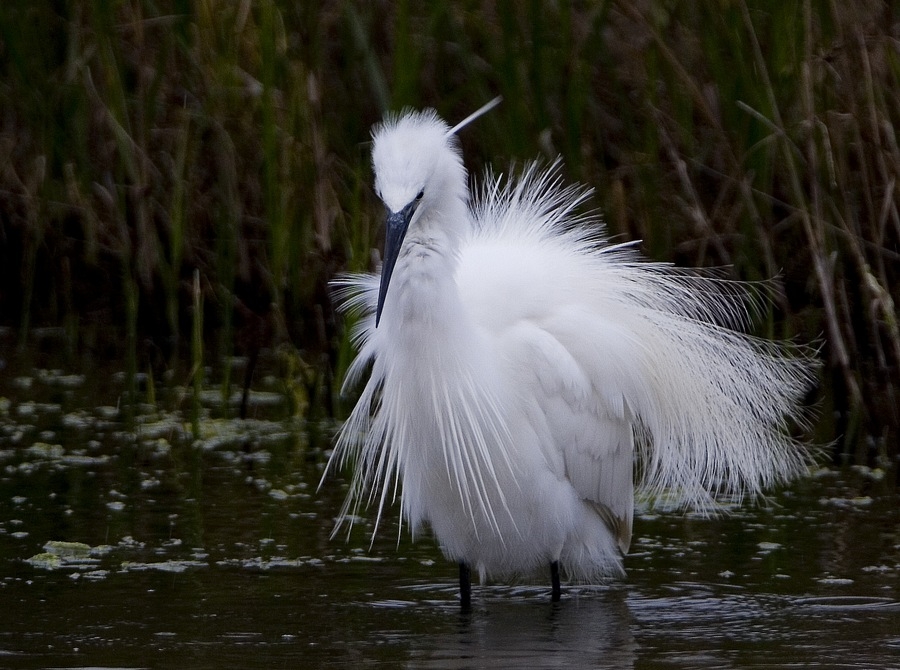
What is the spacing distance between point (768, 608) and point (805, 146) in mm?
2325

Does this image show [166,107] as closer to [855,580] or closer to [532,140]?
[532,140]

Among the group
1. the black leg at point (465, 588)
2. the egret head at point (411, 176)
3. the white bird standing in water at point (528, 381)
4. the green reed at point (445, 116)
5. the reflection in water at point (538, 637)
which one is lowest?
the reflection in water at point (538, 637)

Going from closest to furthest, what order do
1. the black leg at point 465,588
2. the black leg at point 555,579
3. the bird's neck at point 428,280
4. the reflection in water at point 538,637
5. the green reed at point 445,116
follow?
the reflection in water at point 538,637
the bird's neck at point 428,280
the black leg at point 465,588
the black leg at point 555,579
the green reed at point 445,116

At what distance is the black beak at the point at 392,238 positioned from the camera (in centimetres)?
334

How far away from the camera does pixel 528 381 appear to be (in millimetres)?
3832

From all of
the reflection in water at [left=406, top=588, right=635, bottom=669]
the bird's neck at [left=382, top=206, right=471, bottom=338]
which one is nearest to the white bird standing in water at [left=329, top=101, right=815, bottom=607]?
the bird's neck at [left=382, top=206, right=471, bottom=338]

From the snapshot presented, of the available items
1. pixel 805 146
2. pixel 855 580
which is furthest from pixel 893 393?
pixel 855 580

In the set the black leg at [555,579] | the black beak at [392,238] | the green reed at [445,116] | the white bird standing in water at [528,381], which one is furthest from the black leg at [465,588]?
the green reed at [445,116]

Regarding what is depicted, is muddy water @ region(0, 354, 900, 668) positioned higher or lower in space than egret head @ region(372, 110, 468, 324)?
lower

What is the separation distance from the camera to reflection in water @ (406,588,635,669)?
125 inches

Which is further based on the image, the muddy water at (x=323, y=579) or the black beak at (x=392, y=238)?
the black beak at (x=392, y=238)

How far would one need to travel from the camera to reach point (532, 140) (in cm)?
558

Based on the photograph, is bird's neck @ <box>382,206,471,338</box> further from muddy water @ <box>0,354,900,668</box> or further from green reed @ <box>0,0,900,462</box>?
green reed @ <box>0,0,900,462</box>

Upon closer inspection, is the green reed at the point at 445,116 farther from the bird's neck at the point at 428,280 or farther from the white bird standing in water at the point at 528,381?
the bird's neck at the point at 428,280
